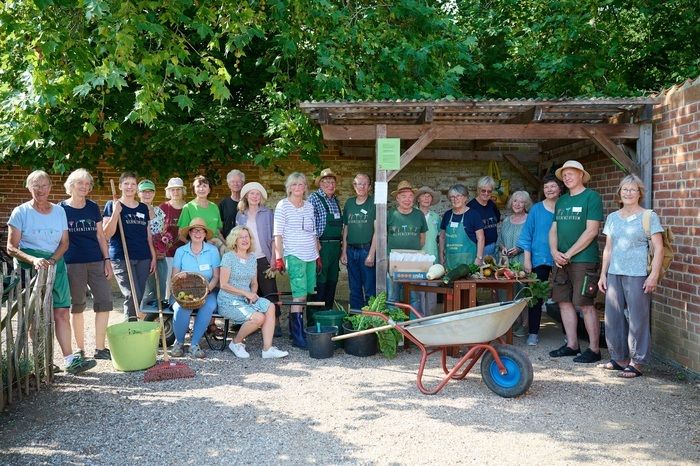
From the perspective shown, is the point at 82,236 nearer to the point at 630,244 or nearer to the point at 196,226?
the point at 196,226

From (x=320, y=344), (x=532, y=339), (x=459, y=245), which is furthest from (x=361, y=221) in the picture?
(x=532, y=339)

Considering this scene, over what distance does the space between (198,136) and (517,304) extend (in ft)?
17.2

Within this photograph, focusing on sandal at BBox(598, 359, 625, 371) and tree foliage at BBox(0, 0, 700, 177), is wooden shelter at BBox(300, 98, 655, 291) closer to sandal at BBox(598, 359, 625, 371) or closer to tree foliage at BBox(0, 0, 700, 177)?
tree foliage at BBox(0, 0, 700, 177)

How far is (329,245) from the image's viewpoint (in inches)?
273

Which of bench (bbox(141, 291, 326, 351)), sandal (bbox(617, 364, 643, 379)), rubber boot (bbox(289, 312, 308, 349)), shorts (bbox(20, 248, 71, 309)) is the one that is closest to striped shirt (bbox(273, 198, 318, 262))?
bench (bbox(141, 291, 326, 351))

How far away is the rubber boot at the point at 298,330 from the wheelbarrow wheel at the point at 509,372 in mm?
2157

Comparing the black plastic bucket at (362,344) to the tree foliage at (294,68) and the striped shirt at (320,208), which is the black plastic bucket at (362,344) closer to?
the striped shirt at (320,208)

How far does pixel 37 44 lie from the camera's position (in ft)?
15.8

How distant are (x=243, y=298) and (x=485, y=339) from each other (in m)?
2.52

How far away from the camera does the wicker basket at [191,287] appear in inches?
225

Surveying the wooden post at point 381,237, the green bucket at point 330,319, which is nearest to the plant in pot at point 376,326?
the green bucket at point 330,319

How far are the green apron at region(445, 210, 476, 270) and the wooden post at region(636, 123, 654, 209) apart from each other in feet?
6.15

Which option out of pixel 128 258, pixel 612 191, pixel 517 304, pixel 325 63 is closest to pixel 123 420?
pixel 128 258

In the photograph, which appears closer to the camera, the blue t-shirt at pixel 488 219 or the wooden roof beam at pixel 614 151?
the wooden roof beam at pixel 614 151
